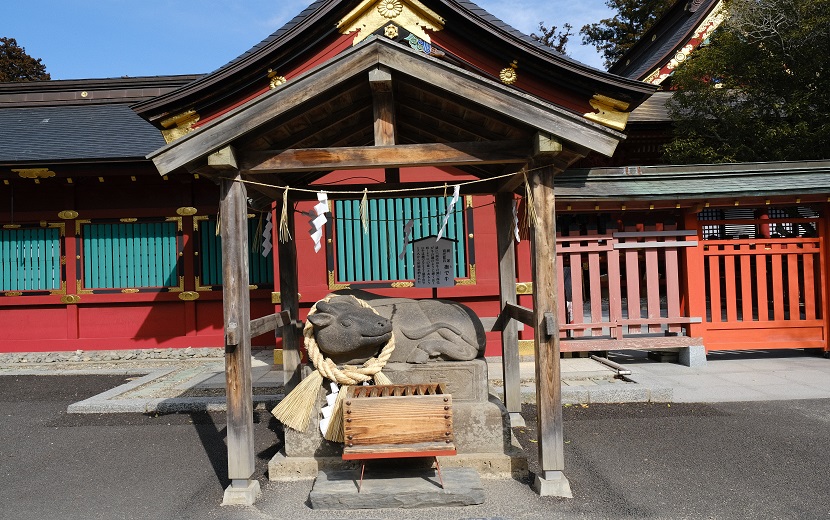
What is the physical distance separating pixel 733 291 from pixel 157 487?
8352mm

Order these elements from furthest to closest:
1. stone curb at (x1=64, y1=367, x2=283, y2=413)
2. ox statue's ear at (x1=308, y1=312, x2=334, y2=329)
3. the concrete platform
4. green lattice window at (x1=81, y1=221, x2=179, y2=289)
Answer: green lattice window at (x1=81, y1=221, x2=179, y2=289), stone curb at (x1=64, y1=367, x2=283, y2=413), ox statue's ear at (x1=308, y1=312, x2=334, y2=329), the concrete platform

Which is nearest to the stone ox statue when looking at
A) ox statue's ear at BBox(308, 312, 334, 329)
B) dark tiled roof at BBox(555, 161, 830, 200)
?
ox statue's ear at BBox(308, 312, 334, 329)

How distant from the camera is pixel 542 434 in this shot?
4023 mm

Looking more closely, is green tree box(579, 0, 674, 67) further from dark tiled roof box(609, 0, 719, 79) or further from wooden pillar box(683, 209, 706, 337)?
wooden pillar box(683, 209, 706, 337)

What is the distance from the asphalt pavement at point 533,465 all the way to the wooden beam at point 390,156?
255 centimetres

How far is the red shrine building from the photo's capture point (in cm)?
618

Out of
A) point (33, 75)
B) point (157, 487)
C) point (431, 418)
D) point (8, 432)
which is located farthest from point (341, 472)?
point (33, 75)

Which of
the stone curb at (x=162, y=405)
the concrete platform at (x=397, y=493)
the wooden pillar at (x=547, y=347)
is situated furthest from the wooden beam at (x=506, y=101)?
the stone curb at (x=162, y=405)

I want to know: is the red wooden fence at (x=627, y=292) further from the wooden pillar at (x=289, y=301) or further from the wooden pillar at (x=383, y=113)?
the wooden pillar at (x=383, y=113)

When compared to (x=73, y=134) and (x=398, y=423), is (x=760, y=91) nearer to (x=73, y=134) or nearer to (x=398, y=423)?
(x=398, y=423)

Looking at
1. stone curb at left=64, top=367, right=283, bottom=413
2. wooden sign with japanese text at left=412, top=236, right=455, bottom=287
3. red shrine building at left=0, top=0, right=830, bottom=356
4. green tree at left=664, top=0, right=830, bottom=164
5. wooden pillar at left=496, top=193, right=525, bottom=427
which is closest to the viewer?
wooden pillar at left=496, top=193, right=525, bottom=427

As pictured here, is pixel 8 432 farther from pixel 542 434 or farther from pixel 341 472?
pixel 542 434

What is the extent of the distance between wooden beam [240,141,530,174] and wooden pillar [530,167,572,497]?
0.32 metres

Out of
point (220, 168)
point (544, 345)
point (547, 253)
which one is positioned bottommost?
point (544, 345)
